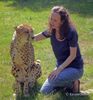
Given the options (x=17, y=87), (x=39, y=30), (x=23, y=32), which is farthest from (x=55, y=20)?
(x=39, y=30)

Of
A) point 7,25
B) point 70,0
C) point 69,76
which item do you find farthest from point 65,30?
point 70,0

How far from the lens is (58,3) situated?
52.3 ft

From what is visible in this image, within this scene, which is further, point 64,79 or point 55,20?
point 64,79

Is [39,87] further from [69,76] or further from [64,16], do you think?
[64,16]

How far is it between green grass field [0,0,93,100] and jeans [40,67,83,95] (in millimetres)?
156

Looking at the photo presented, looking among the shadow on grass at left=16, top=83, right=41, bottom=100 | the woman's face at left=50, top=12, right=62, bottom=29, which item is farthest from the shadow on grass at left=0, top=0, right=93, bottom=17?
the woman's face at left=50, top=12, right=62, bottom=29

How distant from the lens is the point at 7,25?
12.7m

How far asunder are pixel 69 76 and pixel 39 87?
732mm

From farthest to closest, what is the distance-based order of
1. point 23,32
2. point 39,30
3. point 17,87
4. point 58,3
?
point 58,3 → point 39,30 → point 17,87 → point 23,32

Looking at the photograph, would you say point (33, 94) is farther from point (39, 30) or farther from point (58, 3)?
point (58, 3)

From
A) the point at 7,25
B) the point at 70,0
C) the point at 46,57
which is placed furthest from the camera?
the point at 70,0

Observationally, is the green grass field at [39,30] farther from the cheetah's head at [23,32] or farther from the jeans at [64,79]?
the cheetah's head at [23,32]

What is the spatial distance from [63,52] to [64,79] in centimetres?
47

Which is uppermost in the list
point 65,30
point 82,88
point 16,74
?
point 65,30
